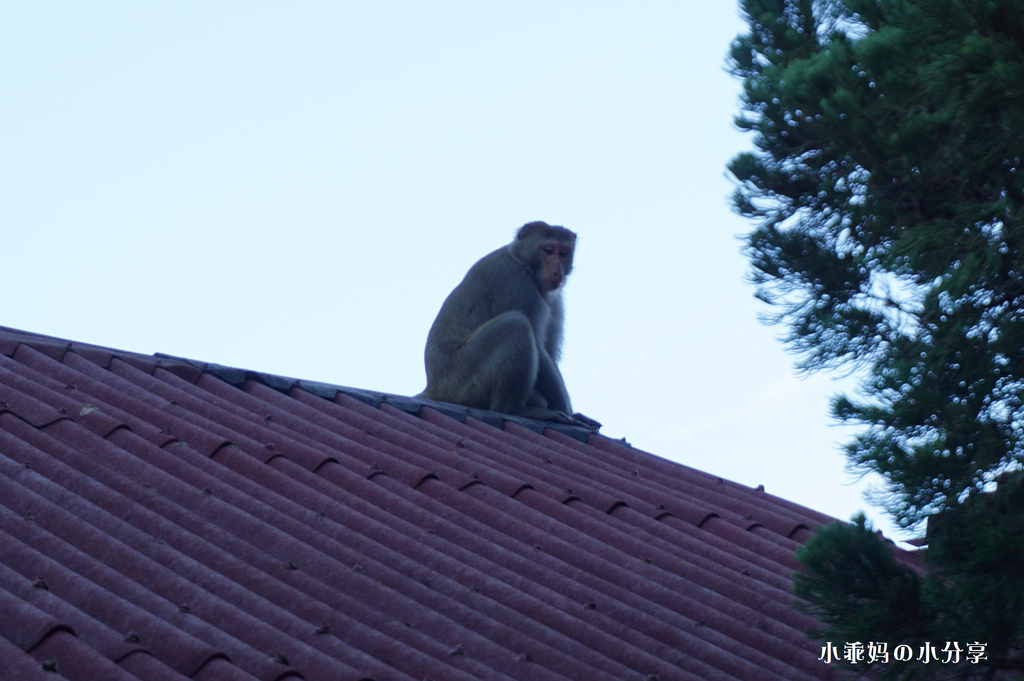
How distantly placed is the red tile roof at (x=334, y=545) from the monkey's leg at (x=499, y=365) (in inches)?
36.8

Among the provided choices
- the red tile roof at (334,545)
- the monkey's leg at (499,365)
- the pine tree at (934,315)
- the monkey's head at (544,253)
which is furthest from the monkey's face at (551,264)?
the pine tree at (934,315)

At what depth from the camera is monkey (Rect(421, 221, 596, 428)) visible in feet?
25.6

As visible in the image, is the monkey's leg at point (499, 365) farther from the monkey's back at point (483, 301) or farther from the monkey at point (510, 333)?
the monkey's back at point (483, 301)

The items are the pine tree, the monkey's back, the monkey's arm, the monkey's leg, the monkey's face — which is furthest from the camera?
the monkey's face

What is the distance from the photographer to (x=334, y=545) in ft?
15.3

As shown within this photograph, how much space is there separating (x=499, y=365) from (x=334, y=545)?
325 centimetres

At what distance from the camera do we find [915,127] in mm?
3602

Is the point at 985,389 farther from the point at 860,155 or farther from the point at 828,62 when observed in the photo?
the point at 828,62

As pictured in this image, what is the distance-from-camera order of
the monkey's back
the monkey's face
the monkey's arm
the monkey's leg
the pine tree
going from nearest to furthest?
the pine tree
the monkey's leg
the monkey's arm
the monkey's back
the monkey's face

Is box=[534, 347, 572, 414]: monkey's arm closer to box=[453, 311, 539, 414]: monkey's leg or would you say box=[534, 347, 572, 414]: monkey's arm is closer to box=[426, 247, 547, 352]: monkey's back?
box=[453, 311, 539, 414]: monkey's leg

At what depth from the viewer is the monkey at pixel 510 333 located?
782 cm

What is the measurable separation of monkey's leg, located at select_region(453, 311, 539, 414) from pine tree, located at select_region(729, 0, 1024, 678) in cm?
393

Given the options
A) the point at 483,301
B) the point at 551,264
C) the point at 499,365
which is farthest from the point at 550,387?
the point at 551,264

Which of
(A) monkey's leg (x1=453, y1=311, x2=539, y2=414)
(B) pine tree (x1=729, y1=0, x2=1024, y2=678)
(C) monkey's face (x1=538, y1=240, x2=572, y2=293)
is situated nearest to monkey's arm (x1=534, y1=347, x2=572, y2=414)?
(A) monkey's leg (x1=453, y1=311, x2=539, y2=414)
